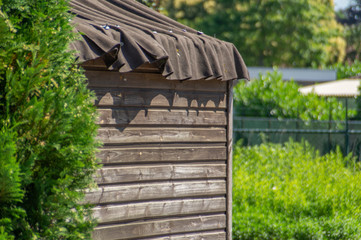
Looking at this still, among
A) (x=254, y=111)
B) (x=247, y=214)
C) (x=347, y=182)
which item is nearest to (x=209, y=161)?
(x=247, y=214)

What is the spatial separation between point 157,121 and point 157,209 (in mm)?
927

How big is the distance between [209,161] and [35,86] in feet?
Answer: 9.94

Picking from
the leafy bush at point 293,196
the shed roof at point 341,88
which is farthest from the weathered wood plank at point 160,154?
the shed roof at point 341,88

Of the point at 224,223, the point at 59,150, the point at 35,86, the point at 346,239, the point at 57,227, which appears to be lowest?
the point at 346,239

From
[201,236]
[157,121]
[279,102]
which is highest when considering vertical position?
[279,102]

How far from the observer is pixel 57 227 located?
385 cm

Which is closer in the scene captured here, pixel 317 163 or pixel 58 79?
pixel 58 79

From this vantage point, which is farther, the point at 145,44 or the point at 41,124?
the point at 145,44

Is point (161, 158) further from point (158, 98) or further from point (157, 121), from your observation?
point (158, 98)

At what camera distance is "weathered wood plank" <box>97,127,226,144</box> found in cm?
540

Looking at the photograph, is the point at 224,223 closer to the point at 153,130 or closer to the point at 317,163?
the point at 153,130

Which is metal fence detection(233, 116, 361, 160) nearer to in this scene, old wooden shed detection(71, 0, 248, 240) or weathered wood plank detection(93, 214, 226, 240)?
old wooden shed detection(71, 0, 248, 240)

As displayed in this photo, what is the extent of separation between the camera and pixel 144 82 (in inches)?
223

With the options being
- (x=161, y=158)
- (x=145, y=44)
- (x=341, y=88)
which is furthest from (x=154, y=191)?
(x=341, y=88)
